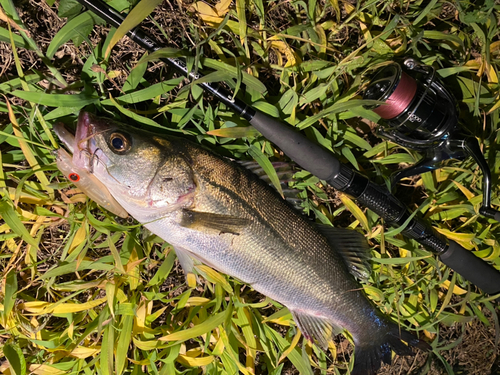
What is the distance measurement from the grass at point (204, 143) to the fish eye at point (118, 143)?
0.94 ft

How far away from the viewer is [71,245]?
1952mm

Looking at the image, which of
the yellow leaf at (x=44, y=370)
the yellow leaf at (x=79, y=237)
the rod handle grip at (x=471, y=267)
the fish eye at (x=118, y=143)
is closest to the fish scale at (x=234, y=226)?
the fish eye at (x=118, y=143)

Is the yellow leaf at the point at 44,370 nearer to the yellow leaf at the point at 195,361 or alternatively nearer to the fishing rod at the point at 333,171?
the yellow leaf at the point at 195,361

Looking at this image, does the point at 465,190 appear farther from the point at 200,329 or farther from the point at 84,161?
the point at 84,161

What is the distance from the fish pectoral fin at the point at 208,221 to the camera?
169 cm

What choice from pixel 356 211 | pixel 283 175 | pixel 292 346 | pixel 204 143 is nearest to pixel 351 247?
pixel 356 211

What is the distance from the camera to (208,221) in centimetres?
170

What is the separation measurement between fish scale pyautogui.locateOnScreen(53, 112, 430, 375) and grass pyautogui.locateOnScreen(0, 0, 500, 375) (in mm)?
193

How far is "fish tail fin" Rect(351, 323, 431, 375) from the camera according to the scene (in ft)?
7.23

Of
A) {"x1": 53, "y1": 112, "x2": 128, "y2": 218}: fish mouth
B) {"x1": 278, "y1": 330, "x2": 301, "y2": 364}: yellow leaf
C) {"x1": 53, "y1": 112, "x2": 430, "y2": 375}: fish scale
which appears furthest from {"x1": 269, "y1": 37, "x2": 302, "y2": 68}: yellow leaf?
{"x1": 278, "y1": 330, "x2": 301, "y2": 364}: yellow leaf

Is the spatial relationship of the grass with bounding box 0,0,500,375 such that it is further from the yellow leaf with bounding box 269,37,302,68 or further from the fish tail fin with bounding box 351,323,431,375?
the fish tail fin with bounding box 351,323,431,375

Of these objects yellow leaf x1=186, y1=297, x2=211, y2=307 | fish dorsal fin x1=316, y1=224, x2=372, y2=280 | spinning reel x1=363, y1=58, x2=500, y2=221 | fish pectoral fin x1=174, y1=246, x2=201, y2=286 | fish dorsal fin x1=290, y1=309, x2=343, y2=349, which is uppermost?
spinning reel x1=363, y1=58, x2=500, y2=221

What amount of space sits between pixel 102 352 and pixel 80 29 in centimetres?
188

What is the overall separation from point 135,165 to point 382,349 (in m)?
2.02
